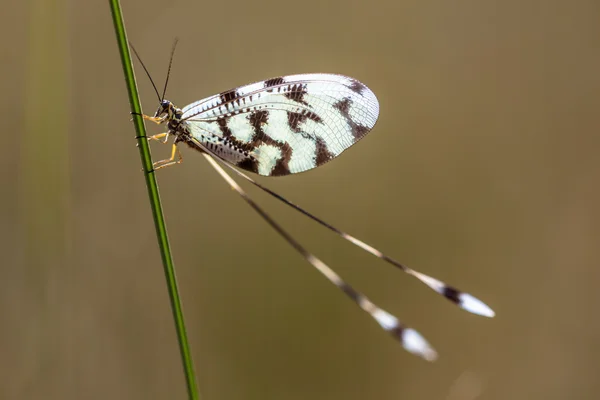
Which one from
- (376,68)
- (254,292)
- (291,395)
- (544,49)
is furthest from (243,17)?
(291,395)

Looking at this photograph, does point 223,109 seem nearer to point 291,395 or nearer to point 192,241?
point 192,241

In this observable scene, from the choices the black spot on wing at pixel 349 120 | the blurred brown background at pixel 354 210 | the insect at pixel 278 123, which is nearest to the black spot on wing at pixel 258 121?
the insect at pixel 278 123

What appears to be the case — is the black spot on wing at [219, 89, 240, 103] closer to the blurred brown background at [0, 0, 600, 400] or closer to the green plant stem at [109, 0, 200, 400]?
the green plant stem at [109, 0, 200, 400]

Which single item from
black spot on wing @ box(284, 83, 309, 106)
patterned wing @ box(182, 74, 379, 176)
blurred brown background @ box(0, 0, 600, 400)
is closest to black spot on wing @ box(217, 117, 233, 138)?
patterned wing @ box(182, 74, 379, 176)

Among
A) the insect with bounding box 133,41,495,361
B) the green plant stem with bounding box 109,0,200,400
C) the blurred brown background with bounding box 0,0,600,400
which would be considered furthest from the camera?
the blurred brown background with bounding box 0,0,600,400

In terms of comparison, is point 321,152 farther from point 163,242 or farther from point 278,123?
Result: point 163,242

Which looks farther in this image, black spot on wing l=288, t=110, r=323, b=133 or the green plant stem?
black spot on wing l=288, t=110, r=323, b=133

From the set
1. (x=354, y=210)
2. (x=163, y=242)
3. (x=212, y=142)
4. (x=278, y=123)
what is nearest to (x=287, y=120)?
(x=278, y=123)
